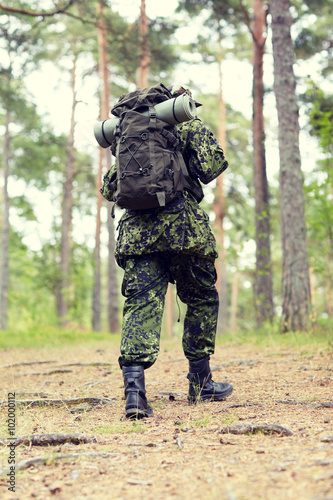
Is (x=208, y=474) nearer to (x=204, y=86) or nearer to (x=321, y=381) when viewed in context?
(x=321, y=381)

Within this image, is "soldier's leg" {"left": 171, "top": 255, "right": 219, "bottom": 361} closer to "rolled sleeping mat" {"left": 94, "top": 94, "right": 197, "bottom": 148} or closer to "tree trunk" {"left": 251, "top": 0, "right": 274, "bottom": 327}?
"rolled sleeping mat" {"left": 94, "top": 94, "right": 197, "bottom": 148}

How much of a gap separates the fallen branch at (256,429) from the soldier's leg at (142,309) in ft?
2.31

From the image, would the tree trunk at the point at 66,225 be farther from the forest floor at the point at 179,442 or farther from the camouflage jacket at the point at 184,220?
the camouflage jacket at the point at 184,220

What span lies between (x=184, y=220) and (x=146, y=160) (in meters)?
0.44

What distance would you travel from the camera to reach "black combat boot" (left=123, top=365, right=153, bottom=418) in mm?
2748

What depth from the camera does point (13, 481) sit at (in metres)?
1.73

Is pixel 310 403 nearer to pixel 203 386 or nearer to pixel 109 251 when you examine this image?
pixel 203 386

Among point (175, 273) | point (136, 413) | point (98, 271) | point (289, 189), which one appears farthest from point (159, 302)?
point (98, 271)

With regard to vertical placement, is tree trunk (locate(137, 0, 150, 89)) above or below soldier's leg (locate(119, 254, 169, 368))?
above

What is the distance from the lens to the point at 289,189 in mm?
6969

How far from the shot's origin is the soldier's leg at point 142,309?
111 inches

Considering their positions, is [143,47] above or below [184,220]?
above

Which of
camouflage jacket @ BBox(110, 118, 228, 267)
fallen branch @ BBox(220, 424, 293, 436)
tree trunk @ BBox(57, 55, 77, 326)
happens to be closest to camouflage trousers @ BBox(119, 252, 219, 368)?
camouflage jacket @ BBox(110, 118, 228, 267)

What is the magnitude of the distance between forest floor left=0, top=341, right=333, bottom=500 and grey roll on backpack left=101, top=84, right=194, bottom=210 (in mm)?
1304
